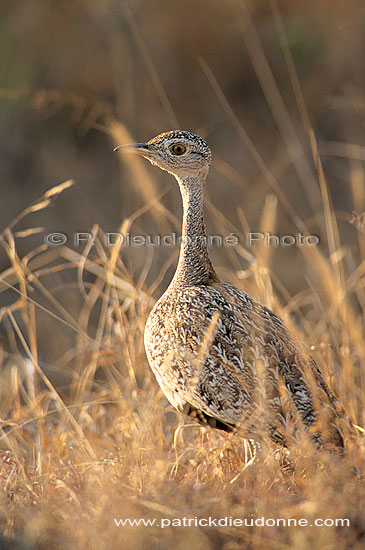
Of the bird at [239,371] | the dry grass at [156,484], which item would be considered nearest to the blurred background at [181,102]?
the dry grass at [156,484]

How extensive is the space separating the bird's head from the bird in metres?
0.54

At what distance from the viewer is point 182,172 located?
11.4 ft

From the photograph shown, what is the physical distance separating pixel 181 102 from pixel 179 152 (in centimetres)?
443

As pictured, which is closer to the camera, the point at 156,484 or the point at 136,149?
the point at 156,484

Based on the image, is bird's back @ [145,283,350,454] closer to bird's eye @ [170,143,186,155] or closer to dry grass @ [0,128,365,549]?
dry grass @ [0,128,365,549]

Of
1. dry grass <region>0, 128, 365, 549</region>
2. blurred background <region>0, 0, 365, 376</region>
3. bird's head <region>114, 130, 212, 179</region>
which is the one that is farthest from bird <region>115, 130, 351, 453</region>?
blurred background <region>0, 0, 365, 376</region>

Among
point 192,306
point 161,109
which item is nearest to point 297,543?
point 192,306

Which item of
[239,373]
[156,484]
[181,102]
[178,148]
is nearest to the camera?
[156,484]

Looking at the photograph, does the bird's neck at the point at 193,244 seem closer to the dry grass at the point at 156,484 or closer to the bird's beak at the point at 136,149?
the bird's beak at the point at 136,149

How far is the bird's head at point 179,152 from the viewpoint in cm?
343

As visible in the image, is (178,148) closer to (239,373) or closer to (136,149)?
(136,149)

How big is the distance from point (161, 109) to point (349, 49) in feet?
6.55

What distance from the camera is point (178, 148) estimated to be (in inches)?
135

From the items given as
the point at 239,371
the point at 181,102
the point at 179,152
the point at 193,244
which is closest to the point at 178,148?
the point at 179,152
